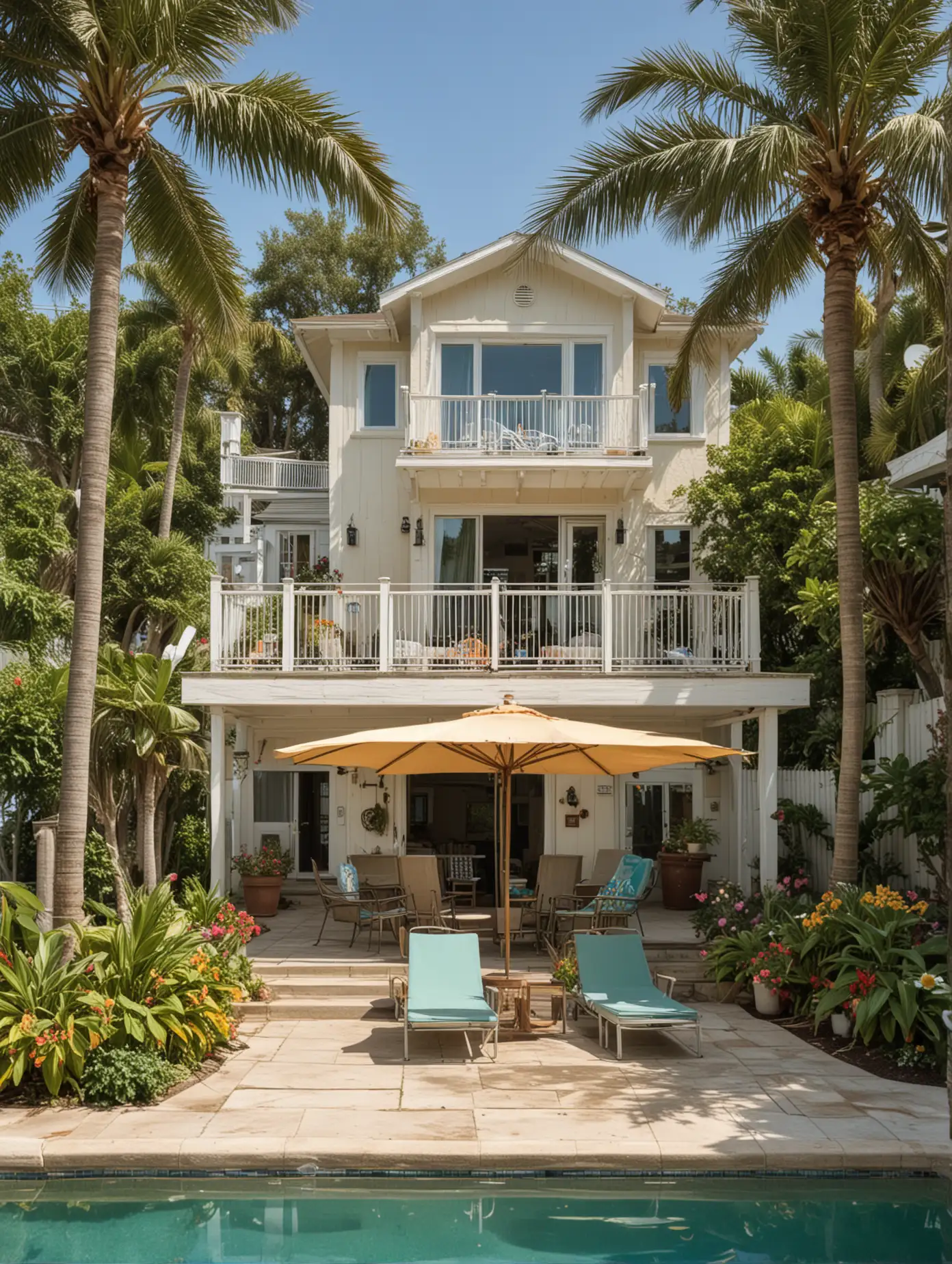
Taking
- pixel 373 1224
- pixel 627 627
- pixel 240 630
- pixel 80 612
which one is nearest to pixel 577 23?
pixel 627 627

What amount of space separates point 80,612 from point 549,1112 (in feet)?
18.2

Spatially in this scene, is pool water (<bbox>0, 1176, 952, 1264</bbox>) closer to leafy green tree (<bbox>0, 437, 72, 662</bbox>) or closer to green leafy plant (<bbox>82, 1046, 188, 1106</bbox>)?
green leafy plant (<bbox>82, 1046, 188, 1106</bbox>)

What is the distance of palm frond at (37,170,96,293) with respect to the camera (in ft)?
40.2

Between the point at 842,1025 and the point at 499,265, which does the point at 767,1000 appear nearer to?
the point at 842,1025

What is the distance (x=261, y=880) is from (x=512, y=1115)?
914 centimetres

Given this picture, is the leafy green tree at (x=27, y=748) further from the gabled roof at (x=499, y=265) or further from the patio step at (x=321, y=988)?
the gabled roof at (x=499, y=265)

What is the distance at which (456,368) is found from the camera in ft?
63.3

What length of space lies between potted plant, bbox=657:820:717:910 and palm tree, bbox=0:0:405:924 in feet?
30.0

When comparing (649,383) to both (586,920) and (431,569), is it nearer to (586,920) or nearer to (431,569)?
(431,569)

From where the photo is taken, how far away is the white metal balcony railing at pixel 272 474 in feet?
87.8

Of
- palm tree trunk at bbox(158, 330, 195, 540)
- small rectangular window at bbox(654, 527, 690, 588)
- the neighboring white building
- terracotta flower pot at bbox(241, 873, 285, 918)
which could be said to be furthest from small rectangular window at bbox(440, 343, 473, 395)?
terracotta flower pot at bbox(241, 873, 285, 918)

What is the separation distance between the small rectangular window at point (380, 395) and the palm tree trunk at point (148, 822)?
7.30m

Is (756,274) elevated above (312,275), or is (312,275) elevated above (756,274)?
(312,275)

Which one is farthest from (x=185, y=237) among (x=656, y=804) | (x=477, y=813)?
(x=477, y=813)
